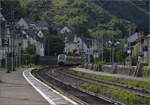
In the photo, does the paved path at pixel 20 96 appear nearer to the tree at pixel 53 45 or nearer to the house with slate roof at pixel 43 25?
the tree at pixel 53 45

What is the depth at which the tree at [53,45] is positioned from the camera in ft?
339

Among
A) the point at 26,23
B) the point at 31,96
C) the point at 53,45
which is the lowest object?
the point at 31,96

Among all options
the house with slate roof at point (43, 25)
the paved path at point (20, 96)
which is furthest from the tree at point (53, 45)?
the paved path at point (20, 96)

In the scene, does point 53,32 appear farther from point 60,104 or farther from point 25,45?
point 60,104

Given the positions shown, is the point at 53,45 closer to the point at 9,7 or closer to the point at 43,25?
the point at 9,7

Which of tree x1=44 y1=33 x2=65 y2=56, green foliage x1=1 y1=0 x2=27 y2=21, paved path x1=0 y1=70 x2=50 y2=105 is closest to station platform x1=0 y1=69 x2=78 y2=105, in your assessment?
paved path x1=0 y1=70 x2=50 y2=105

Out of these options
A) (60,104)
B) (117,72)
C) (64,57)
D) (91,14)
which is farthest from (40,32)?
(60,104)

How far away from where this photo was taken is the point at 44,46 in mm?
104750

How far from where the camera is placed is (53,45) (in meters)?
106

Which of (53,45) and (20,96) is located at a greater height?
(53,45)

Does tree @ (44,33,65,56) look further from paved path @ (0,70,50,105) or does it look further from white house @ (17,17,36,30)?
paved path @ (0,70,50,105)

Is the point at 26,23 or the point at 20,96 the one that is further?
the point at 26,23

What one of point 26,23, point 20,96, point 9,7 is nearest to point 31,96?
point 20,96

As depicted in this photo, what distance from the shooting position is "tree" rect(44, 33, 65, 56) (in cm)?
10344
